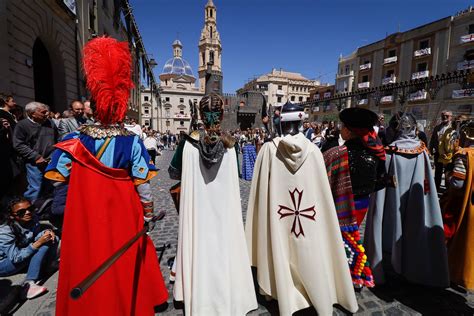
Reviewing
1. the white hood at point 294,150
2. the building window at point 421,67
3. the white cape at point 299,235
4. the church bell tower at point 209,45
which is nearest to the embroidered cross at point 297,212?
the white cape at point 299,235

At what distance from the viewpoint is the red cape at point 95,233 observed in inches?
74.4

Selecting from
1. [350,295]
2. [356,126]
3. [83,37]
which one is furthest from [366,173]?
[83,37]

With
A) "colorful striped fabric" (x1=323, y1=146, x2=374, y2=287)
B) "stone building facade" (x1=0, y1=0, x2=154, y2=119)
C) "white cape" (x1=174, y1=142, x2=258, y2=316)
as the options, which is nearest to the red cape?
"white cape" (x1=174, y1=142, x2=258, y2=316)

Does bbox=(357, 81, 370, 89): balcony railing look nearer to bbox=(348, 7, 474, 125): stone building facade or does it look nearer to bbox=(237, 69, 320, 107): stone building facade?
bbox=(348, 7, 474, 125): stone building facade

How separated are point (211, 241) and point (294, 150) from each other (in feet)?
3.81

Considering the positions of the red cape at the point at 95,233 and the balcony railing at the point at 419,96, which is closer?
the red cape at the point at 95,233

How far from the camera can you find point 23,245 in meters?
2.85

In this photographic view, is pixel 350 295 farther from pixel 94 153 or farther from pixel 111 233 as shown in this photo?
Result: pixel 94 153

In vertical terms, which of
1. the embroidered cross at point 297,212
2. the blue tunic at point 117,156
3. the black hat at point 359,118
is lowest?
the embroidered cross at point 297,212

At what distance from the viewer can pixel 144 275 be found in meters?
2.23

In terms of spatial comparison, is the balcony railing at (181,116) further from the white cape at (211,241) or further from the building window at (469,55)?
the white cape at (211,241)

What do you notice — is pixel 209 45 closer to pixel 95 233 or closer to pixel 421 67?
pixel 421 67

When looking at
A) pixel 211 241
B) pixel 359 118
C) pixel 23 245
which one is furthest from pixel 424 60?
pixel 23 245

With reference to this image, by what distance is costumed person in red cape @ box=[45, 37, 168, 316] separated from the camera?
1.89 metres
